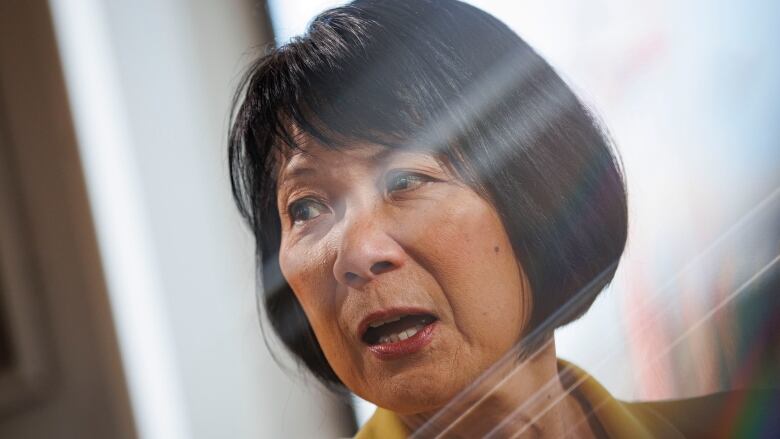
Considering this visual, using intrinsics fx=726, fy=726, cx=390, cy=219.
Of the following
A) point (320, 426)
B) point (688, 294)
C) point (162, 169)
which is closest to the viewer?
point (688, 294)

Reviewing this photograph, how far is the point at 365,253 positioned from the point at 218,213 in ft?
0.58

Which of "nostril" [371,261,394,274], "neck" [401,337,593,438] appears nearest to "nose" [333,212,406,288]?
"nostril" [371,261,394,274]

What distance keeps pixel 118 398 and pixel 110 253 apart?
0.18 metres

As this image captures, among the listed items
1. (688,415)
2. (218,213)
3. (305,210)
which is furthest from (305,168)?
(688,415)

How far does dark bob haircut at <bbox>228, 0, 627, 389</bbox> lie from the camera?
0.48m

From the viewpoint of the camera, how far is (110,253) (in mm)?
838

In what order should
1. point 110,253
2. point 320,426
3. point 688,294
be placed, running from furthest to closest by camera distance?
point 110,253
point 320,426
point 688,294

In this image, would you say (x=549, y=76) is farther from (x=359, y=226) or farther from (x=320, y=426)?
(x=320, y=426)

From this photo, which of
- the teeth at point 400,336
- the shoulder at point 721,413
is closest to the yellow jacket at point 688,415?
the shoulder at point 721,413

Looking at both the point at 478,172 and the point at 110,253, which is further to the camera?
the point at 110,253

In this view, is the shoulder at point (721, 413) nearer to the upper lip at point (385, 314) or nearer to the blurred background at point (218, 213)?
the blurred background at point (218, 213)

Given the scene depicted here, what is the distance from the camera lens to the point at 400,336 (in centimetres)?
50

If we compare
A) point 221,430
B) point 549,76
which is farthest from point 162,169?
point 549,76

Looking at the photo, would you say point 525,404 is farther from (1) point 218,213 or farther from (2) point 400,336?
(1) point 218,213
